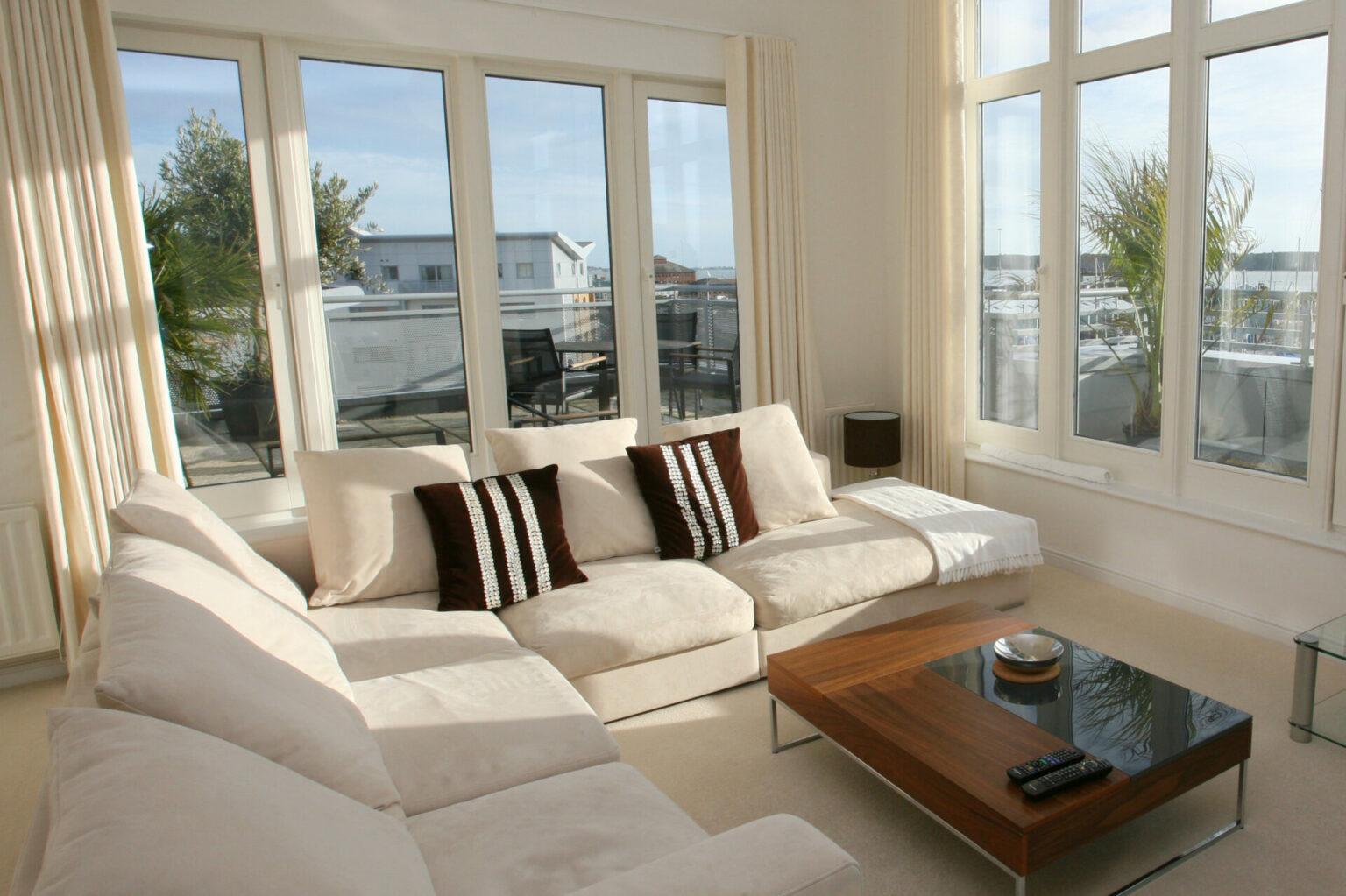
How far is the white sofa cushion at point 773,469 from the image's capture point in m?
3.91

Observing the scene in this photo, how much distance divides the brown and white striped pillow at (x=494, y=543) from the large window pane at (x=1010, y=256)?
2618 mm

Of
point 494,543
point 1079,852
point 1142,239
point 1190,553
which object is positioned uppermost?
point 1142,239

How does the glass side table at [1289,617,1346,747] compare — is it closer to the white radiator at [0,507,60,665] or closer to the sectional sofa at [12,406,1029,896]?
the sectional sofa at [12,406,1029,896]

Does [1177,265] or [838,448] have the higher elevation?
[1177,265]

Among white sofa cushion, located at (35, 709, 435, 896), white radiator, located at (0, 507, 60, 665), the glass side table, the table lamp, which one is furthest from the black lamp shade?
white sofa cushion, located at (35, 709, 435, 896)

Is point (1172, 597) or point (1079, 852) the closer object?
point (1079, 852)

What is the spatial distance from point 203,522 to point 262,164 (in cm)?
192

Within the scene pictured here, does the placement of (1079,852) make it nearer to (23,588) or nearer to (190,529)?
(190,529)

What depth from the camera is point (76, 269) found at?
3.44 m

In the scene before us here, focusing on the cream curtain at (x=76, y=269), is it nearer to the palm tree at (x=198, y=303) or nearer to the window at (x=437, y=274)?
the palm tree at (x=198, y=303)

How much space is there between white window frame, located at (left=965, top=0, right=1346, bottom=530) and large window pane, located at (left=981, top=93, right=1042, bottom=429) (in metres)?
0.05

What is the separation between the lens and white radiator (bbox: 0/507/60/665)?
346 cm

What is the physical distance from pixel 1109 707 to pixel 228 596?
220cm

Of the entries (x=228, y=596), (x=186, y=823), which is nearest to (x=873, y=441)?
(x=228, y=596)
